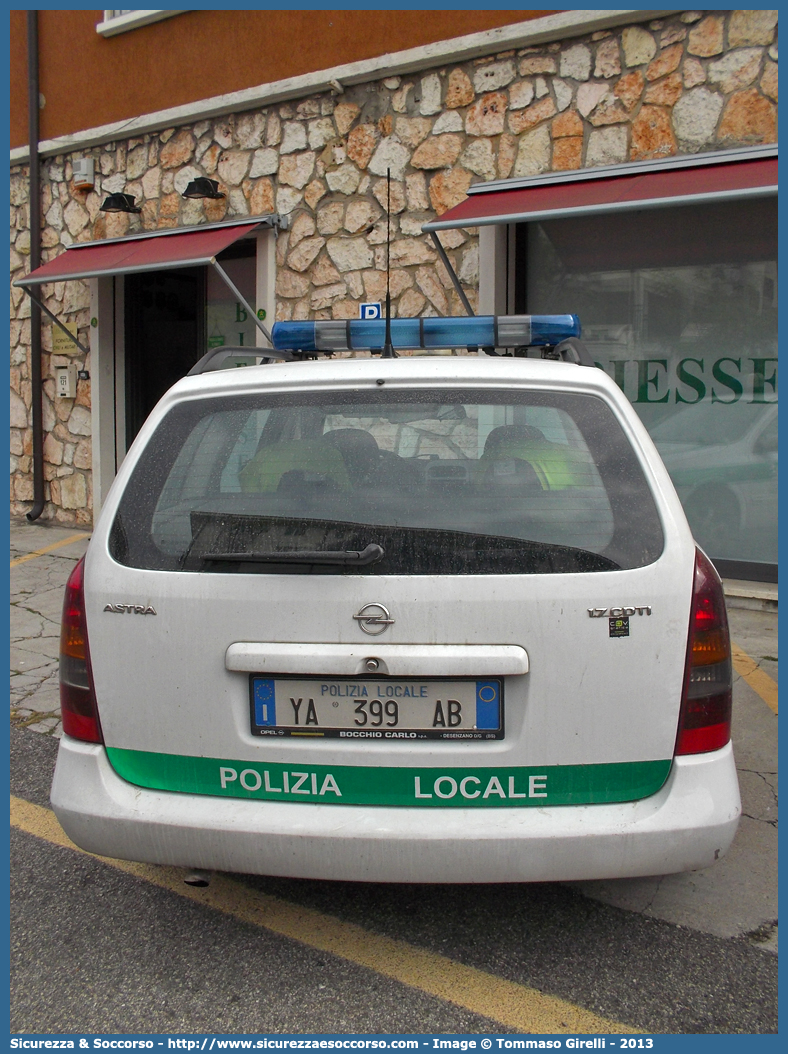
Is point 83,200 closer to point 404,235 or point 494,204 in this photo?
point 404,235

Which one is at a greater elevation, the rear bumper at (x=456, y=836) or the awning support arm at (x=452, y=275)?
the awning support arm at (x=452, y=275)

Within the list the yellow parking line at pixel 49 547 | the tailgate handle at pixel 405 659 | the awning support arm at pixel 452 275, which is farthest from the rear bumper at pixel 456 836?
the yellow parking line at pixel 49 547

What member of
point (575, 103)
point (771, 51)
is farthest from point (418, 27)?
point (771, 51)

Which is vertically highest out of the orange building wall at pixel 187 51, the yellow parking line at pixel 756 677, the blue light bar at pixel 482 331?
the orange building wall at pixel 187 51

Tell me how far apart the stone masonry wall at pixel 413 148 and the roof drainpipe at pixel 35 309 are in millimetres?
301

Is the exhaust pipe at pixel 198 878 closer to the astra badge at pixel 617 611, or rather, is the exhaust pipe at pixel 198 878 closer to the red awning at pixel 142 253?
the astra badge at pixel 617 611

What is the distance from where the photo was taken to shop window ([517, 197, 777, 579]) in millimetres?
6398

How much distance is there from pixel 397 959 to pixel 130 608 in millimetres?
1220

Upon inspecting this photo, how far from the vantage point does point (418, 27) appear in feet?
23.5

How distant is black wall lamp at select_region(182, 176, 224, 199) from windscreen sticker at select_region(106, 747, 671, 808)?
732 centimetres

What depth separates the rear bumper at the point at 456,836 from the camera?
84.2 inches

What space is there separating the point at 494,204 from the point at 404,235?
45.0 inches

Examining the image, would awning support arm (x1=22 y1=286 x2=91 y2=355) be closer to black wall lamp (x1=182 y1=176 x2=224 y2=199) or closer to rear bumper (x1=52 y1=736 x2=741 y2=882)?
black wall lamp (x1=182 y1=176 x2=224 y2=199)

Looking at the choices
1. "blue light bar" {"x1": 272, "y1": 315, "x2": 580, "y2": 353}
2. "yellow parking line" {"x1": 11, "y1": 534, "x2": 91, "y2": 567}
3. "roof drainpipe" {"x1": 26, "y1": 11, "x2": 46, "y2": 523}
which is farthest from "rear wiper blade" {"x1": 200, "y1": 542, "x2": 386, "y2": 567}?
"roof drainpipe" {"x1": 26, "y1": 11, "x2": 46, "y2": 523}
